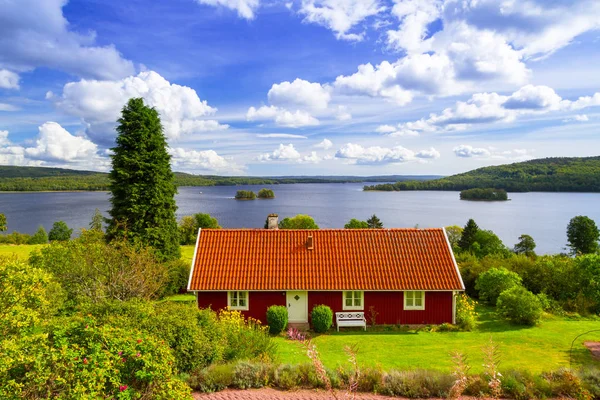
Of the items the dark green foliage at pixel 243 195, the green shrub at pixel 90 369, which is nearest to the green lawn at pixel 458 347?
the green shrub at pixel 90 369

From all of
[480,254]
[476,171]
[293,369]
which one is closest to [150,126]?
[293,369]

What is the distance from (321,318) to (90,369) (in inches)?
411

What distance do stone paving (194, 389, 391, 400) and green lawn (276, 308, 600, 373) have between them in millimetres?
1536

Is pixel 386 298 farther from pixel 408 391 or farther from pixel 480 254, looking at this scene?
pixel 480 254

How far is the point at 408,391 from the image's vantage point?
9.58 m

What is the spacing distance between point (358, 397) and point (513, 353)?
7191mm

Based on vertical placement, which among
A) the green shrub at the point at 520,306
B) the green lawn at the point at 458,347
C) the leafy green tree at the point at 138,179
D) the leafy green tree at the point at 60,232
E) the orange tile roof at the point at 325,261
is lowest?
the leafy green tree at the point at 60,232

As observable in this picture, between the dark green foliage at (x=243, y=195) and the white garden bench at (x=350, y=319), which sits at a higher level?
the dark green foliage at (x=243, y=195)

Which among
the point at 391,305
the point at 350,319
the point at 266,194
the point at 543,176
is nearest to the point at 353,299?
the point at 350,319

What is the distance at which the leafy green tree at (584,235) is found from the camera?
44.7 metres

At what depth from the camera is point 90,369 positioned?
22.2ft

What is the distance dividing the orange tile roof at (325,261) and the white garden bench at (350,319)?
3.71ft

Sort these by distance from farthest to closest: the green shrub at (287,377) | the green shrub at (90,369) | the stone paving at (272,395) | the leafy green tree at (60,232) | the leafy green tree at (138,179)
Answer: the leafy green tree at (60,232) → the leafy green tree at (138,179) → the green shrub at (287,377) → the stone paving at (272,395) → the green shrub at (90,369)

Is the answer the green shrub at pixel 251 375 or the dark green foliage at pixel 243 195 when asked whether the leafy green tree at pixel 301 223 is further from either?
the dark green foliage at pixel 243 195
